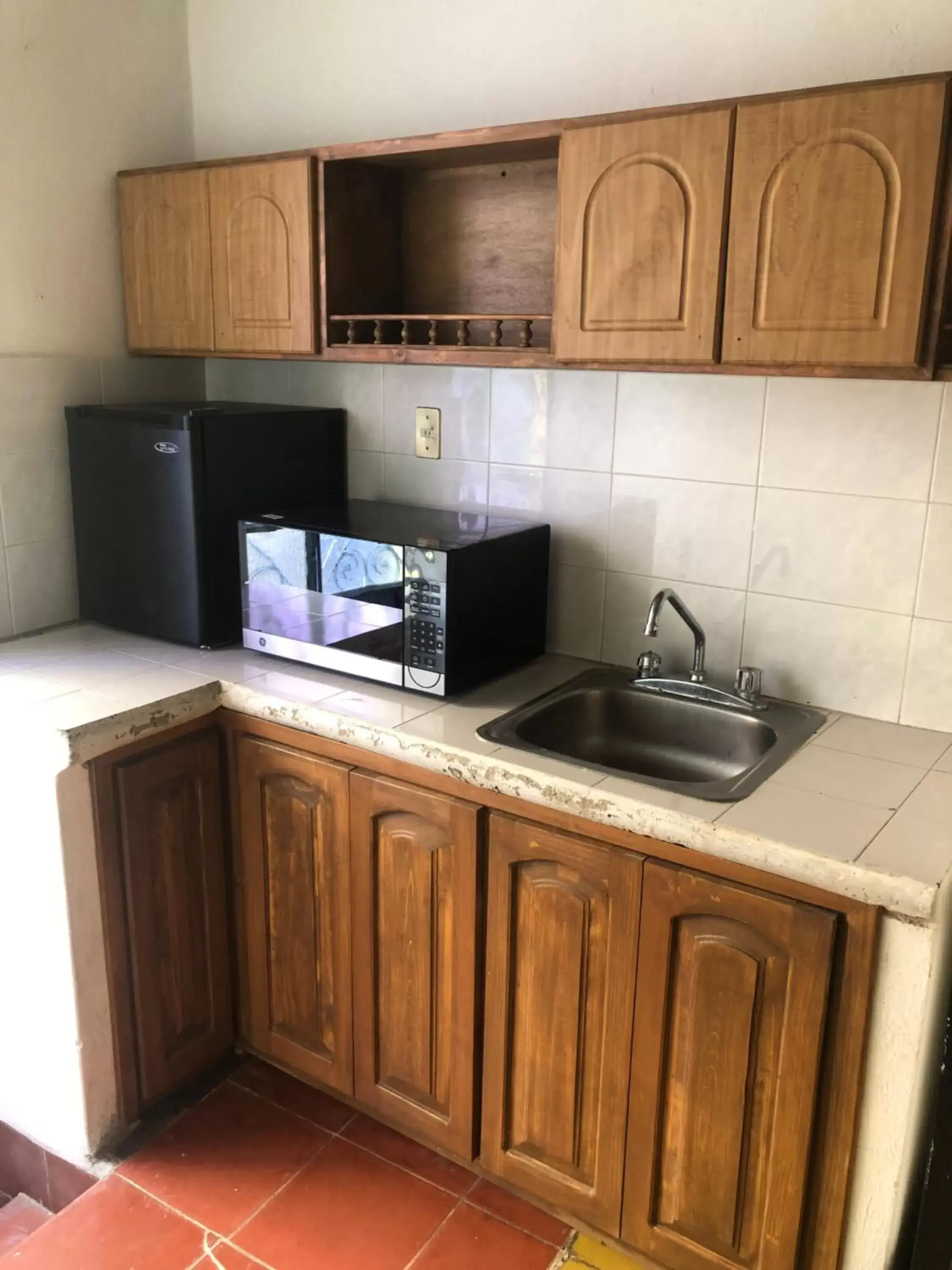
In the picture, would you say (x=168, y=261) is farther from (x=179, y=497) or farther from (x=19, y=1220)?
(x=19, y=1220)

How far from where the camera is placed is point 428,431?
218cm

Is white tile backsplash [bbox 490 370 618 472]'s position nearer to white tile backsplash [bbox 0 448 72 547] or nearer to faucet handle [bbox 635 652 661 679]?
faucet handle [bbox 635 652 661 679]

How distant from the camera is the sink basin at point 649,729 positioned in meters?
1.73

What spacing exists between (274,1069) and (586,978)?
87 cm

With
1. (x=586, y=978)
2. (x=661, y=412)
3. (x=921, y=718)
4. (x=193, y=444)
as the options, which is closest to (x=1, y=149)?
(x=193, y=444)

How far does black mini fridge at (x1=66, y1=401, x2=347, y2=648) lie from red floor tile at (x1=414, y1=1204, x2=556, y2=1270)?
1157 millimetres

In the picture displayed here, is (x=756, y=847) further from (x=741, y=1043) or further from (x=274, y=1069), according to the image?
(x=274, y=1069)

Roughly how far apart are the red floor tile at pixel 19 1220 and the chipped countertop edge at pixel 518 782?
37.2 inches

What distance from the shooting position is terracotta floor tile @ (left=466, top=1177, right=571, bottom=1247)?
170 centimetres

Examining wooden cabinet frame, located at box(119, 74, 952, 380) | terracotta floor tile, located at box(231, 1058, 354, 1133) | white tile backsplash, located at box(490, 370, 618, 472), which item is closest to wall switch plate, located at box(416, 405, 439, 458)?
white tile backsplash, located at box(490, 370, 618, 472)

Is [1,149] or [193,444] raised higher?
[1,149]

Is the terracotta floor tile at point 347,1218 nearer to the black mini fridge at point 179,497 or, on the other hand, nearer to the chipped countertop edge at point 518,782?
the chipped countertop edge at point 518,782

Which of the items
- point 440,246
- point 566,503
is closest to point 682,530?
point 566,503

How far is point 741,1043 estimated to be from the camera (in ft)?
4.57
